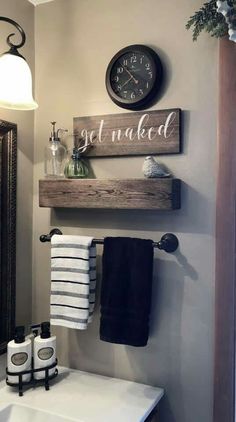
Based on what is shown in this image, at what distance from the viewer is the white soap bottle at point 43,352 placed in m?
1.39

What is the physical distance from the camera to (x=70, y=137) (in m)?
1.58

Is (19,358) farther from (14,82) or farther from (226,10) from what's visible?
(226,10)

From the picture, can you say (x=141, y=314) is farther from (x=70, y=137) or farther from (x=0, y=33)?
(x=0, y=33)

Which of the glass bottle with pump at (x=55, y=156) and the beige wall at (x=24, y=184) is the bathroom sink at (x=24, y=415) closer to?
the beige wall at (x=24, y=184)

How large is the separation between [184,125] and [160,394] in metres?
1.01

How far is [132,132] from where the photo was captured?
1426mm

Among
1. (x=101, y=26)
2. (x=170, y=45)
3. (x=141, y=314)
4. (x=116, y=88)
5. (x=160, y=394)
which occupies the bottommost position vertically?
(x=160, y=394)

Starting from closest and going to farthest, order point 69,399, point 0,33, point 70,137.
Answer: point 69,399
point 0,33
point 70,137

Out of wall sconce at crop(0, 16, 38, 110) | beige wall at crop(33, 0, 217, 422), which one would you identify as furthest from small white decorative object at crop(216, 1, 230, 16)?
wall sconce at crop(0, 16, 38, 110)

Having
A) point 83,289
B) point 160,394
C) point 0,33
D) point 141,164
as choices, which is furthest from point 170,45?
point 160,394

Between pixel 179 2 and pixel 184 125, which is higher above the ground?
pixel 179 2

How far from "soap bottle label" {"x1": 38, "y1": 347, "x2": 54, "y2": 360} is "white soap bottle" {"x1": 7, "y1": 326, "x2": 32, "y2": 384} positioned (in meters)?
0.04

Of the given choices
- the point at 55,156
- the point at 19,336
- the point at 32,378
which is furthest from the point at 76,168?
the point at 32,378

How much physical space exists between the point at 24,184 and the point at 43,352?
→ 0.70 meters
